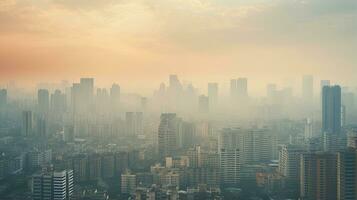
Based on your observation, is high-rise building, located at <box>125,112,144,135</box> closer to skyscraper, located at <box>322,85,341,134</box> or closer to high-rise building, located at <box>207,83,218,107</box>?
high-rise building, located at <box>207,83,218,107</box>

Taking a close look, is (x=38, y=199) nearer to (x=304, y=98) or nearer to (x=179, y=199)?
(x=179, y=199)

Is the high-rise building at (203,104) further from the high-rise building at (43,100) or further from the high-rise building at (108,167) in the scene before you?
the high-rise building at (43,100)

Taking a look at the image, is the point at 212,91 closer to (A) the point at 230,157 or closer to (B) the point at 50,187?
(A) the point at 230,157

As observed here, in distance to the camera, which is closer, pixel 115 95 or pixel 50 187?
pixel 50 187

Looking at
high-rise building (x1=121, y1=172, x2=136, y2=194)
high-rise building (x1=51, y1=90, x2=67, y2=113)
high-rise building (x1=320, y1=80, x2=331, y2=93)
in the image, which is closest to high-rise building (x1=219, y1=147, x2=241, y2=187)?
high-rise building (x1=121, y1=172, x2=136, y2=194)

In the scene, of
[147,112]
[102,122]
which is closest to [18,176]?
[102,122]

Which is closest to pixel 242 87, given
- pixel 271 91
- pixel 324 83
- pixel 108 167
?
pixel 271 91
